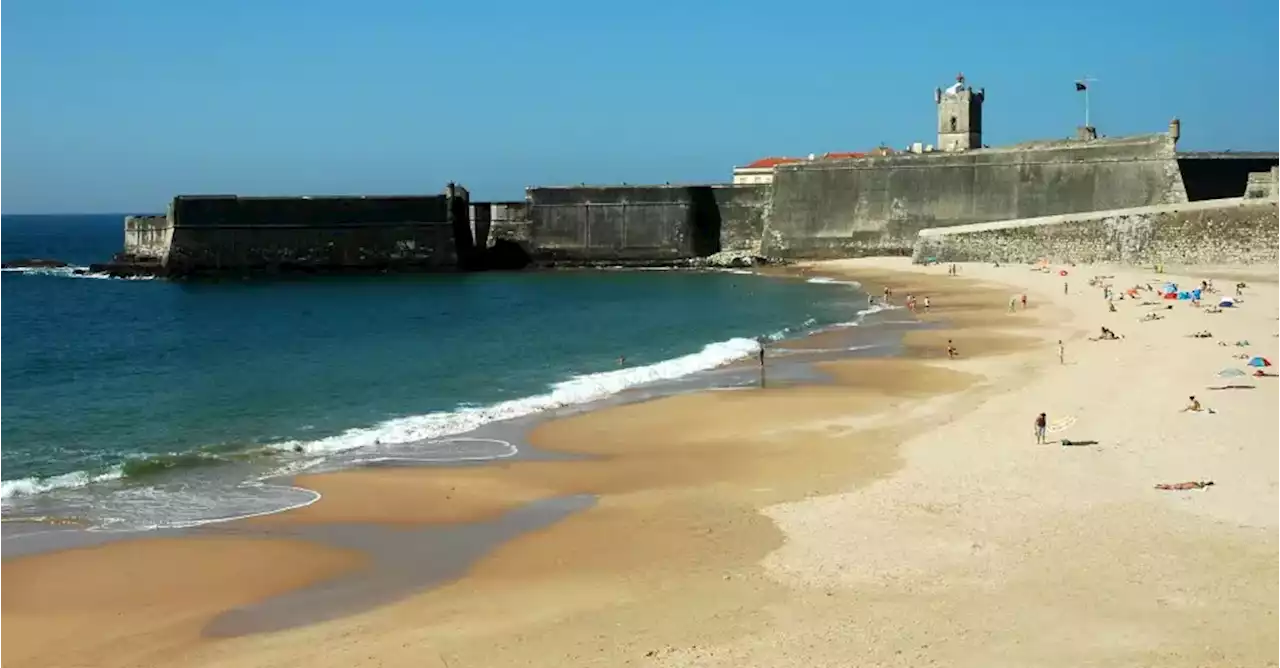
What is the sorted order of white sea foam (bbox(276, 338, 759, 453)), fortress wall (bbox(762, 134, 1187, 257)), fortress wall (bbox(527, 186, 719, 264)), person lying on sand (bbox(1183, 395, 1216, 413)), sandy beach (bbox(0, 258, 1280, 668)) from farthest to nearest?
fortress wall (bbox(527, 186, 719, 264)) < fortress wall (bbox(762, 134, 1187, 257)) < white sea foam (bbox(276, 338, 759, 453)) < person lying on sand (bbox(1183, 395, 1216, 413)) < sandy beach (bbox(0, 258, 1280, 668))

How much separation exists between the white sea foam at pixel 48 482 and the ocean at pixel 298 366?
0.13 ft

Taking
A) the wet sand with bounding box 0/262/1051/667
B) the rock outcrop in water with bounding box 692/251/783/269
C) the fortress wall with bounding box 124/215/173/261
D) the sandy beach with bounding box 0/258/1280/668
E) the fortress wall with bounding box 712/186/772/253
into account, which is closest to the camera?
the sandy beach with bounding box 0/258/1280/668

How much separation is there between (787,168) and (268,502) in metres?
41.3

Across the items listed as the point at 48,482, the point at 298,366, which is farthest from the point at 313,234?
the point at 48,482

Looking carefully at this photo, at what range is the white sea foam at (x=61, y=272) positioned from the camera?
188ft

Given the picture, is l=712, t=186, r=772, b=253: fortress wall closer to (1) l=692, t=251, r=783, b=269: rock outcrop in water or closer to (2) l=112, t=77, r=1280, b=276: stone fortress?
(2) l=112, t=77, r=1280, b=276: stone fortress

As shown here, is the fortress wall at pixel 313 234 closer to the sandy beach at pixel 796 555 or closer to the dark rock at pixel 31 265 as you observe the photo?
the dark rock at pixel 31 265

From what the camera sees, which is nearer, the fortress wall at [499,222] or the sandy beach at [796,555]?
the sandy beach at [796,555]

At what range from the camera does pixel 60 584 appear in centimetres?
1062

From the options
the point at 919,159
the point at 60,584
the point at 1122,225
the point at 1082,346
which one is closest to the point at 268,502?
the point at 60,584

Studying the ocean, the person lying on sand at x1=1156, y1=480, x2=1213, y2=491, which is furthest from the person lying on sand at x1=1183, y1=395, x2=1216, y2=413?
the ocean

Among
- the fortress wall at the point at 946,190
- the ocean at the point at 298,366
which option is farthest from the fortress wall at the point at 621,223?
the ocean at the point at 298,366

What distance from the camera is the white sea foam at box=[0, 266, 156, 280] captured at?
57366mm

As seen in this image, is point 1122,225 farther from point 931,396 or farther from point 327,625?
point 327,625
